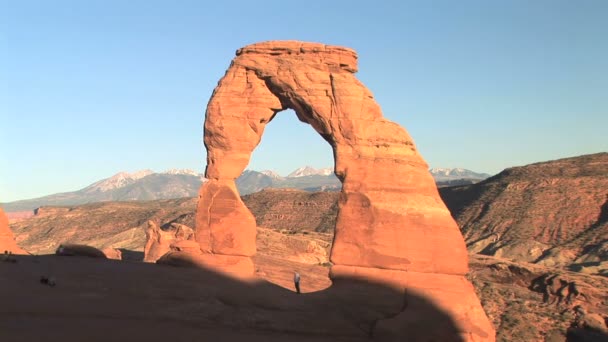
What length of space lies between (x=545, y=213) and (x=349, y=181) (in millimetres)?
51366

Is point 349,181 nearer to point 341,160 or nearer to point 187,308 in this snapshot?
point 341,160

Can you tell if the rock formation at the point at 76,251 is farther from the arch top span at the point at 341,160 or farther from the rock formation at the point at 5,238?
the arch top span at the point at 341,160

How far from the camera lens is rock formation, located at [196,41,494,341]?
751 inches

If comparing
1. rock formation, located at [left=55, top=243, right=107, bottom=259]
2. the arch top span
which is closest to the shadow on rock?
the arch top span

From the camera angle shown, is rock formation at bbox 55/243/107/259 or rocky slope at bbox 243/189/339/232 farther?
rocky slope at bbox 243/189/339/232

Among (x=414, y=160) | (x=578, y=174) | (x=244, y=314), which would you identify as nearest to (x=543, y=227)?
(x=578, y=174)

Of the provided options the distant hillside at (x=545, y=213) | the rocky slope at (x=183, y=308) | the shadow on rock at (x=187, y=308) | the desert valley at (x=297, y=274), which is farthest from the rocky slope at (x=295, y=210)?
the shadow on rock at (x=187, y=308)

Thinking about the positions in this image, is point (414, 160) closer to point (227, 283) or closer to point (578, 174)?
point (227, 283)

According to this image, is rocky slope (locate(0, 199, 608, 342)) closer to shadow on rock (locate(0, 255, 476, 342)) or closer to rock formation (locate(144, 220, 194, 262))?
shadow on rock (locate(0, 255, 476, 342))

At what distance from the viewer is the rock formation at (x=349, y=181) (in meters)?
19.1

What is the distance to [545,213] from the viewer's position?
65812 millimetres

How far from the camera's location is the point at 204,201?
23422 millimetres

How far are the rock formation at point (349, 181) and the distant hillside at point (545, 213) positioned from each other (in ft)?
121

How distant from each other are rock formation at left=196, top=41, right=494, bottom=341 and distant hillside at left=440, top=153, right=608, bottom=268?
36984 millimetres
